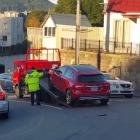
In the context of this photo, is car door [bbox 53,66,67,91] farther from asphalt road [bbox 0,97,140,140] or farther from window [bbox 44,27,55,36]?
window [bbox 44,27,55,36]

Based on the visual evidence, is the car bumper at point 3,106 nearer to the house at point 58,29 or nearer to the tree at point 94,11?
the house at point 58,29

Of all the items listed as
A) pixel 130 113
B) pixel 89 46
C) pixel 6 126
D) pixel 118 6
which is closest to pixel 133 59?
pixel 118 6

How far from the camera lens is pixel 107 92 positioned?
25234 millimetres

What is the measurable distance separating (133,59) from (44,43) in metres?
24.0

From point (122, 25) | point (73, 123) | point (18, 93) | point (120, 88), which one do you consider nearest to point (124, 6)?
point (122, 25)

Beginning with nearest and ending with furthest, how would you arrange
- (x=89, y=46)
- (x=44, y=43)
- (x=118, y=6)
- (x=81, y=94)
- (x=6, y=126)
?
(x=6, y=126) < (x=81, y=94) < (x=118, y=6) < (x=89, y=46) < (x=44, y=43)

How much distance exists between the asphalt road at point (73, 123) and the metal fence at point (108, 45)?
641 inches

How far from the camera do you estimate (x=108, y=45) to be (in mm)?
45906

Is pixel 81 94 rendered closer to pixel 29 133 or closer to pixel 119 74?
pixel 29 133

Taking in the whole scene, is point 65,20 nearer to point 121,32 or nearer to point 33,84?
point 121,32

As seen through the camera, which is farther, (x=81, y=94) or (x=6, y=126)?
(x=81, y=94)

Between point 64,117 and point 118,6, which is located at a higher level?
point 118,6

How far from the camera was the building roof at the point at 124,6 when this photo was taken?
4334 centimetres

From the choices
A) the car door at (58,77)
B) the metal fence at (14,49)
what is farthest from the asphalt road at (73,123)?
the metal fence at (14,49)
